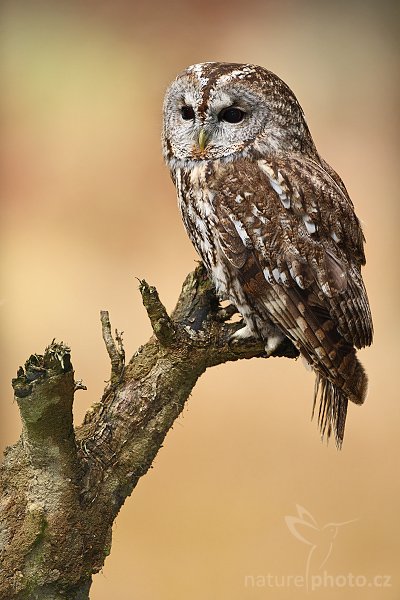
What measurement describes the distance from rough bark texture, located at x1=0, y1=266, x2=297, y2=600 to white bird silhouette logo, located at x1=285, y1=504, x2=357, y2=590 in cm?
68

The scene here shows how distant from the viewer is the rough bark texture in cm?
137

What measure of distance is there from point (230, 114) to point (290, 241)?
0.96 ft

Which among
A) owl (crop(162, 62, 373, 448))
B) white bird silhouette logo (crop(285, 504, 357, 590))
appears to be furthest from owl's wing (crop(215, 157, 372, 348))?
white bird silhouette logo (crop(285, 504, 357, 590))

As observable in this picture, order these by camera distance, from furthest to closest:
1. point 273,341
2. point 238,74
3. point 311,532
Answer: point 311,532 < point 273,341 < point 238,74

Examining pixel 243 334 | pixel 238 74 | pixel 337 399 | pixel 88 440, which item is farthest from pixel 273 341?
pixel 238 74

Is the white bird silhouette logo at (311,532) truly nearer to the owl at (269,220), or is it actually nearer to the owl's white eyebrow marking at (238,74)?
the owl at (269,220)

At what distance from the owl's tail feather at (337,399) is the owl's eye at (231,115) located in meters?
0.54

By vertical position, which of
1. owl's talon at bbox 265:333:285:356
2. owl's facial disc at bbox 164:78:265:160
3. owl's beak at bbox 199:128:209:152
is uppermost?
owl's facial disc at bbox 164:78:265:160

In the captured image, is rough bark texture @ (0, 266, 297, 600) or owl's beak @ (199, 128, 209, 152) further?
owl's beak @ (199, 128, 209, 152)

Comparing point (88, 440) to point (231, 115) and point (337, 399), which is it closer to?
point (337, 399)

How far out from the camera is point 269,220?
1571 mm

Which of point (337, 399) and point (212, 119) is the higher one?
point (212, 119)

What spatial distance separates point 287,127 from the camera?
1654 millimetres

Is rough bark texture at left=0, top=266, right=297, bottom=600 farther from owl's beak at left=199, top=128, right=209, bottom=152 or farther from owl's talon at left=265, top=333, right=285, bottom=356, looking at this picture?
owl's beak at left=199, top=128, right=209, bottom=152
